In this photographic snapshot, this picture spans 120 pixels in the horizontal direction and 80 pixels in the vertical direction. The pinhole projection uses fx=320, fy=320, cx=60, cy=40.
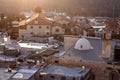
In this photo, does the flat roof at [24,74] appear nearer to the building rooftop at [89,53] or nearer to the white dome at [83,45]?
the building rooftop at [89,53]

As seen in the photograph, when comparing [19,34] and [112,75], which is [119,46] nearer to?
[112,75]

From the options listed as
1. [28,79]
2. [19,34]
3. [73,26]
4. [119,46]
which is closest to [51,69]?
[28,79]

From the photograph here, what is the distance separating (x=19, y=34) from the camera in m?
36.8

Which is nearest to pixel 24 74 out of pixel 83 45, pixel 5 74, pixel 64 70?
pixel 5 74

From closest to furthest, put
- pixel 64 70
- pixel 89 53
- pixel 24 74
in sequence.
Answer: pixel 24 74 → pixel 64 70 → pixel 89 53

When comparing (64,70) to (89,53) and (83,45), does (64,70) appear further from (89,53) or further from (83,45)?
(83,45)

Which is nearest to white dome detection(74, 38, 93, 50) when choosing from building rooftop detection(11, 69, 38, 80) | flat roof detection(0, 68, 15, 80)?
building rooftop detection(11, 69, 38, 80)

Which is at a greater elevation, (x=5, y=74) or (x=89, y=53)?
(x=89, y=53)

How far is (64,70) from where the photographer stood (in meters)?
19.8

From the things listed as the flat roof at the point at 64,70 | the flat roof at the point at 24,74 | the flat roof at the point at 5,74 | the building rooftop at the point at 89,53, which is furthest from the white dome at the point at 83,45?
the flat roof at the point at 5,74

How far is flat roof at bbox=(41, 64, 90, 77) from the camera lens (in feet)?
62.2

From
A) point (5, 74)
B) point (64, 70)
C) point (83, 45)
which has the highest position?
point (83, 45)

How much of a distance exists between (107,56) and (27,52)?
699cm

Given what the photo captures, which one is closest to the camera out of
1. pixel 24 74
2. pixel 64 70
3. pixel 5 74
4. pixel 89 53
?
pixel 24 74
